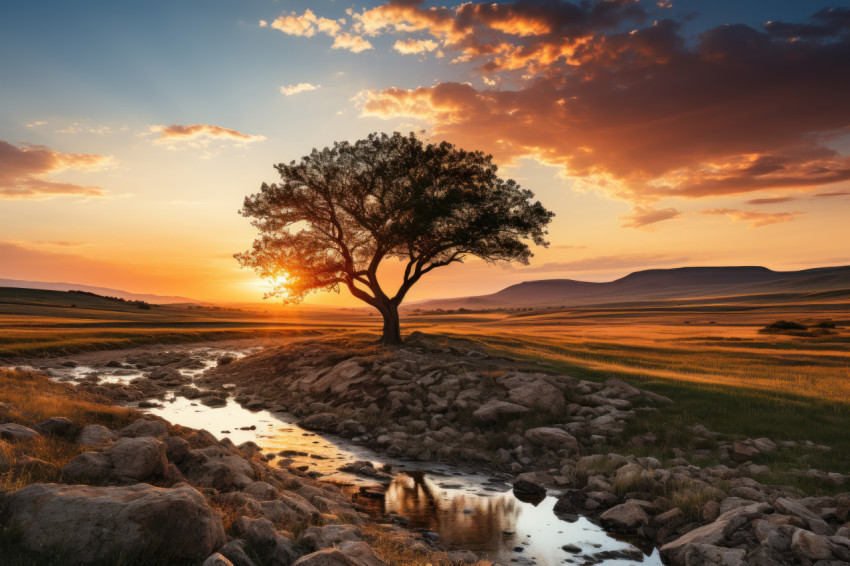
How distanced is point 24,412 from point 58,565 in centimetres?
934

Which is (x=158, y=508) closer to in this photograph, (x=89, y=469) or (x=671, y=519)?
(x=89, y=469)

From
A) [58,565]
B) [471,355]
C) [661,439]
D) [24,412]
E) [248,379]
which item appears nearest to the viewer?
[58,565]

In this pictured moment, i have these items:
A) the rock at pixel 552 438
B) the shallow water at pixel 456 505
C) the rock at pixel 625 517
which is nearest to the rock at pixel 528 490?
the shallow water at pixel 456 505

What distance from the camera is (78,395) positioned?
21219mm

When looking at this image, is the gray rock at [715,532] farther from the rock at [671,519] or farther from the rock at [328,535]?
the rock at [328,535]

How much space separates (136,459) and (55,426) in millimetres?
3975

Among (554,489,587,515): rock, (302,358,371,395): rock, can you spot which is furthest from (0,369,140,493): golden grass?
(554,489,587,515): rock

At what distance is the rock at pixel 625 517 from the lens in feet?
41.6

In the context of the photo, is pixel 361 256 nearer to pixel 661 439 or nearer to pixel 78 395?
pixel 78 395

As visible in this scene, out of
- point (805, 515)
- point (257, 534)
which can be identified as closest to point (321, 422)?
point (257, 534)

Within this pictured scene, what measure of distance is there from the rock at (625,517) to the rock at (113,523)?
10392mm

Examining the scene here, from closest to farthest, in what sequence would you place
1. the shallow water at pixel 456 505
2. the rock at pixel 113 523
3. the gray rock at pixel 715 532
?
1. the rock at pixel 113 523
2. the gray rock at pixel 715 532
3. the shallow water at pixel 456 505

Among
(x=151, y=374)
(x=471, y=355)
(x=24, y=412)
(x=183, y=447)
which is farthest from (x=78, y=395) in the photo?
(x=471, y=355)

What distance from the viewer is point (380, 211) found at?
1517 inches
